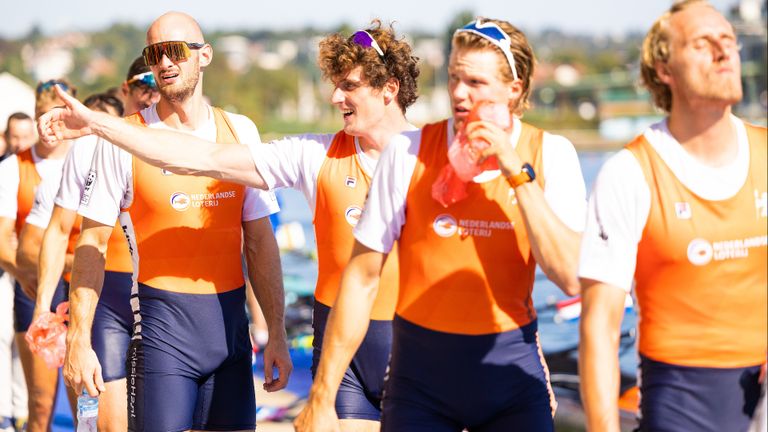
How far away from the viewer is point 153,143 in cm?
425

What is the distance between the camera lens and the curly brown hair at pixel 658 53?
3.29 meters

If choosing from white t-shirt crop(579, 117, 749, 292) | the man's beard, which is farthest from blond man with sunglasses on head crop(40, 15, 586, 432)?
the man's beard

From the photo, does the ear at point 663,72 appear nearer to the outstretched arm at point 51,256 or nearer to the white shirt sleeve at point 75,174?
the white shirt sleeve at point 75,174

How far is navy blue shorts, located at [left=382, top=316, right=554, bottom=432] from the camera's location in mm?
3672

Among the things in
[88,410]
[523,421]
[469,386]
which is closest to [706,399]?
[523,421]

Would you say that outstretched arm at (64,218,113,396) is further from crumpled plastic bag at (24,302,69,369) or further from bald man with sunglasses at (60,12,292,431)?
crumpled plastic bag at (24,302,69,369)

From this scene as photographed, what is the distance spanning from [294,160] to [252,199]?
563mm

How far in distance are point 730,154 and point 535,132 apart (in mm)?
700

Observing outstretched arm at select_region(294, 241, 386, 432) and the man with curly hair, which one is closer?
outstretched arm at select_region(294, 241, 386, 432)

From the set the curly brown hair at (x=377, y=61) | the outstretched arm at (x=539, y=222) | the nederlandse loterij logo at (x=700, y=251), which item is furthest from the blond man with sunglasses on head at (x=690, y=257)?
the curly brown hair at (x=377, y=61)

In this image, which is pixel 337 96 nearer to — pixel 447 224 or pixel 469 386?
pixel 447 224

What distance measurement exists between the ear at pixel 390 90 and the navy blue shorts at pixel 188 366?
1125 millimetres

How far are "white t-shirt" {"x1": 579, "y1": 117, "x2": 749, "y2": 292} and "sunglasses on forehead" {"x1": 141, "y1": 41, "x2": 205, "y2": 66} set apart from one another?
2.38 meters

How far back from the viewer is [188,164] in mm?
4320
